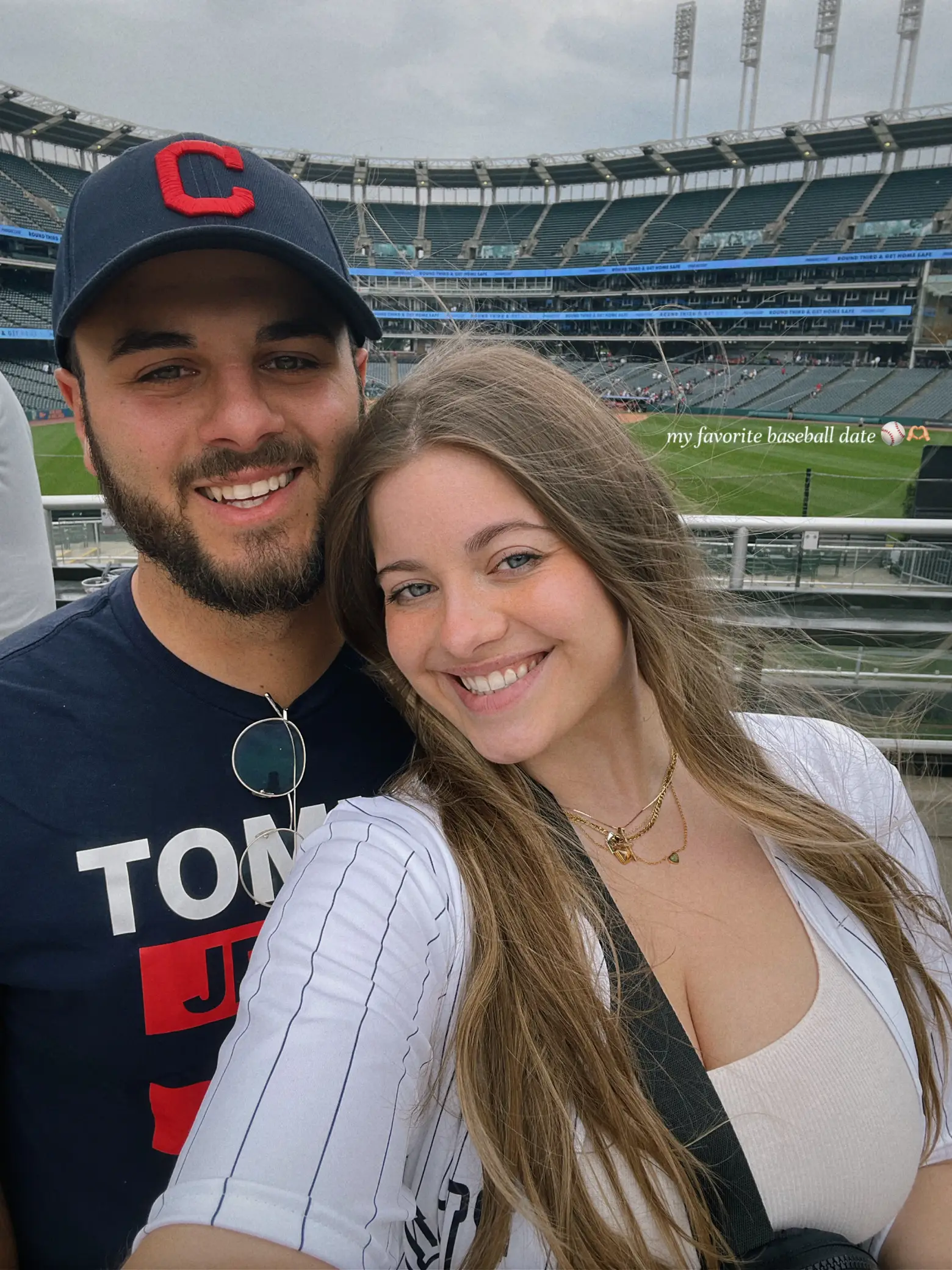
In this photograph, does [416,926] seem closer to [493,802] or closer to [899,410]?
[493,802]

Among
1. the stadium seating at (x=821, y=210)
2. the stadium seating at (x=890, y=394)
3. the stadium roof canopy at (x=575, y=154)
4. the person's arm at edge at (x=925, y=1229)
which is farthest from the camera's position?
the stadium seating at (x=821, y=210)

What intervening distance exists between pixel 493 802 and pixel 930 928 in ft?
2.09

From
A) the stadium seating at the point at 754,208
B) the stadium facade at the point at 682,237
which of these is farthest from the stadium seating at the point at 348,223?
the stadium seating at the point at 754,208

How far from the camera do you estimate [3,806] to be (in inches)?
37.1

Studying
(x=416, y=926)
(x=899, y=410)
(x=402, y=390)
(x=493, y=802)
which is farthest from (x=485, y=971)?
(x=899, y=410)

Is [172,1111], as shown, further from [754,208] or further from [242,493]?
[754,208]

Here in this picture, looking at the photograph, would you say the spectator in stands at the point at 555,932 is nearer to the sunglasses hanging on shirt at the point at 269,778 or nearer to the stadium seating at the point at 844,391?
the sunglasses hanging on shirt at the point at 269,778

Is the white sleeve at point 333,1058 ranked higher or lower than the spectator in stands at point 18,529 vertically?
lower

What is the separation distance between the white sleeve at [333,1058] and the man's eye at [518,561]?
0.34 meters

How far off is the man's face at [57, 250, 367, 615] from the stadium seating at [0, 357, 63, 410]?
21.9 metres

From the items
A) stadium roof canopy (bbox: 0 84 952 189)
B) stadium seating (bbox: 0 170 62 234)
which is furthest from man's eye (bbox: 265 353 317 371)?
stadium seating (bbox: 0 170 62 234)

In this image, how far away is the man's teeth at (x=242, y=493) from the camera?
3.44 feet

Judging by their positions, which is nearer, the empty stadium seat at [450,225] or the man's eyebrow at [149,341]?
the man's eyebrow at [149,341]

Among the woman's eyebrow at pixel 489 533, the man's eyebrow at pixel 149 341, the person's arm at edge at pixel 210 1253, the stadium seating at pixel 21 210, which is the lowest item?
the person's arm at edge at pixel 210 1253
